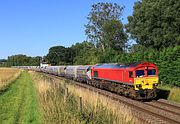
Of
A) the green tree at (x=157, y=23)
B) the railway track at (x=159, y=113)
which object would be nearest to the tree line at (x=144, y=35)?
the green tree at (x=157, y=23)

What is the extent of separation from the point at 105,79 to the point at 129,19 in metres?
36.3

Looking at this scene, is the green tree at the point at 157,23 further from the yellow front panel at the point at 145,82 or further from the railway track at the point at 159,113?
the railway track at the point at 159,113

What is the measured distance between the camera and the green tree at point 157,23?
205 ft

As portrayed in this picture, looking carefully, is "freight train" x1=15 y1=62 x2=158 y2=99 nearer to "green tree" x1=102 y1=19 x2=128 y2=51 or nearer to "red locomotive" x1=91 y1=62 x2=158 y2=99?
"red locomotive" x1=91 y1=62 x2=158 y2=99

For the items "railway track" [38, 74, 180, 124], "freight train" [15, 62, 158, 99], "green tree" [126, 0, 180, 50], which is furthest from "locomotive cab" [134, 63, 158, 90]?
→ "green tree" [126, 0, 180, 50]

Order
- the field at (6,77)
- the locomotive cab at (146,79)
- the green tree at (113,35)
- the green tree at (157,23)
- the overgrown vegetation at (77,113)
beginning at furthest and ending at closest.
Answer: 1. the green tree at (113,35)
2. the green tree at (157,23)
3. the field at (6,77)
4. the locomotive cab at (146,79)
5. the overgrown vegetation at (77,113)

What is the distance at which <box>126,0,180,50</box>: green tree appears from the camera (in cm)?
6247

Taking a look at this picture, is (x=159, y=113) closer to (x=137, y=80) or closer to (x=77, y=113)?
(x=77, y=113)

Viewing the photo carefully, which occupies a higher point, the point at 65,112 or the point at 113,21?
the point at 113,21

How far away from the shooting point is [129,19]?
7212 centimetres

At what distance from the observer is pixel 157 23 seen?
65312mm

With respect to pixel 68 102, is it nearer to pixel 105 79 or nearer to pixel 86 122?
pixel 86 122

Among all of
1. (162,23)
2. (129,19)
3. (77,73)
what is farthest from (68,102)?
(129,19)

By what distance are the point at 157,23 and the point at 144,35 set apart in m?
3.50
